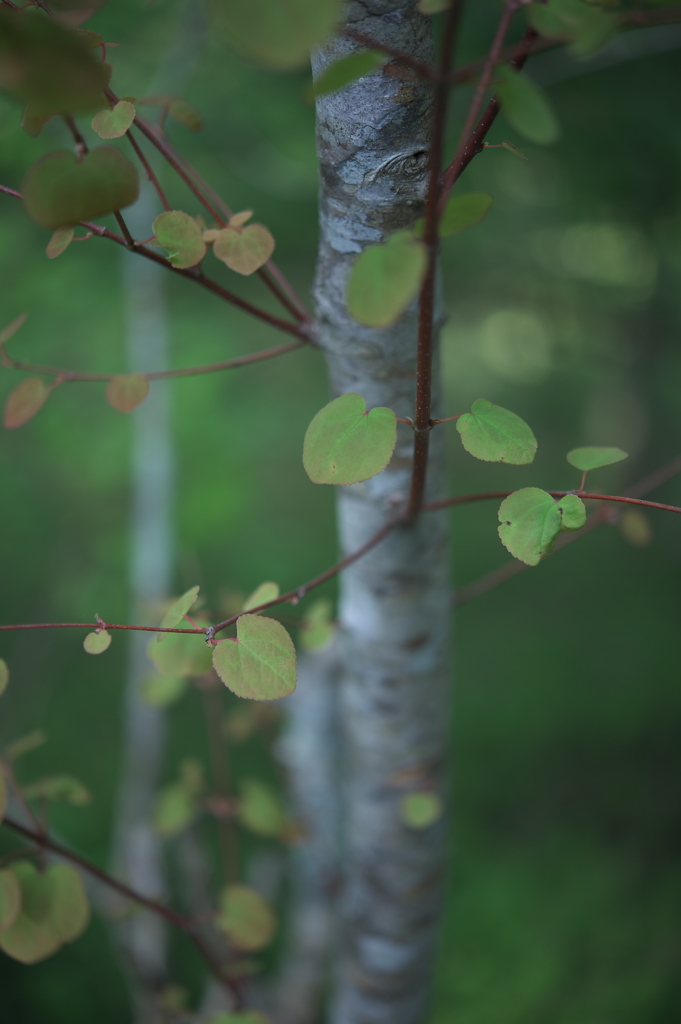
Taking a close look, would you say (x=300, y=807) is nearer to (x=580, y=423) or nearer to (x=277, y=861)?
(x=277, y=861)

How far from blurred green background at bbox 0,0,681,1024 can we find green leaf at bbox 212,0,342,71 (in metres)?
1.14

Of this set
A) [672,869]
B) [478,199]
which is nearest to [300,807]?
[478,199]

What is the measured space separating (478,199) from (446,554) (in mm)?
435

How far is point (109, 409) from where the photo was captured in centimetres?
254

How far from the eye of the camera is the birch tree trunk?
46cm

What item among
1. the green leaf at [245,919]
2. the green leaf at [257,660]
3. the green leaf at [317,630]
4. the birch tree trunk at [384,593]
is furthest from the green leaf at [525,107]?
the green leaf at [245,919]

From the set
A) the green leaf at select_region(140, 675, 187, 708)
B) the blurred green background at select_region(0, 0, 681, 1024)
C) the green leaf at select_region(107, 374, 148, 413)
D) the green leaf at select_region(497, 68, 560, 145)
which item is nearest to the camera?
the green leaf at select_region(497, 68, 560, 145)

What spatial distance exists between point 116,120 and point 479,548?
3.68m

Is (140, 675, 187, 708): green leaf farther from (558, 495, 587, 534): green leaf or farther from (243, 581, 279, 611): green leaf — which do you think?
(558, 495, 587, 534): green leaf

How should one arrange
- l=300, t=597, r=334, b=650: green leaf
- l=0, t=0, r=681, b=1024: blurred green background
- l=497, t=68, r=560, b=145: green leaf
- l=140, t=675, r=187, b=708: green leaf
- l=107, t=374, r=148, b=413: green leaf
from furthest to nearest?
l=0, t=0, r=681, b=1024: blurred green background, l=140, t=675, r=187, b=708: green leaf, l=300, t=597, r=334, b=650: green leaf, l=107, t=374, r=148, b=413: green leaf, l=497, t=68, r=560, b=145: green leaf

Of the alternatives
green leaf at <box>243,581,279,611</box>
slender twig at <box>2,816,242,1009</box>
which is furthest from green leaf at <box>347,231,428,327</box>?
slender twig at <box>2,816,242,1009</box>

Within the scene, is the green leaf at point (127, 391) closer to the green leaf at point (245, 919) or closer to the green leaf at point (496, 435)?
the green leaf at point (496, 435)

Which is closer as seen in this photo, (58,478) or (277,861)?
(277,861)

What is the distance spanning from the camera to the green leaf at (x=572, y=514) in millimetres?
438
